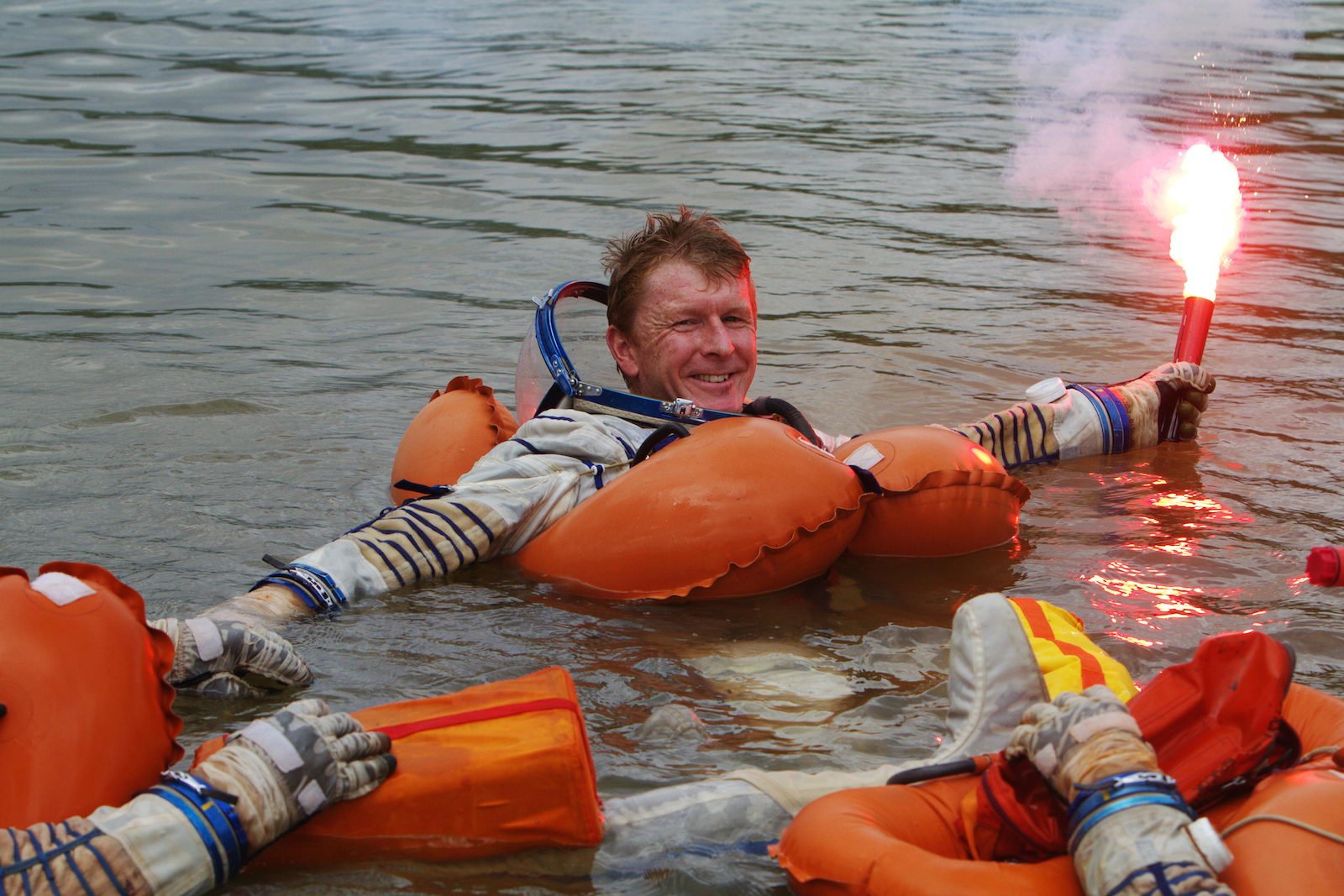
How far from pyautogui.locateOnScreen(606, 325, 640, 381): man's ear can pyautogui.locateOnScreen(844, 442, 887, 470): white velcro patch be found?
87cm

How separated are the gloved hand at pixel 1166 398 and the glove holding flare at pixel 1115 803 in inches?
129

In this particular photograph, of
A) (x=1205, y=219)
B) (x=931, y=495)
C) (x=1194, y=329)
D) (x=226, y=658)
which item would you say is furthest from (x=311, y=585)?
(x=1205, y=219)

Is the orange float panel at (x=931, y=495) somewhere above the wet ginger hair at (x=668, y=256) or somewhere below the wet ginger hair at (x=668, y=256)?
below

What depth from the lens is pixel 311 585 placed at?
4.04 m

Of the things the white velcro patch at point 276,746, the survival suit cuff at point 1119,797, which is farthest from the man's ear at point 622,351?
the survival suit cuff at point 1119,797

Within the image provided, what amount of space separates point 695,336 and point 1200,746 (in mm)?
2600

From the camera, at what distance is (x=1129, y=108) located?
48.2ft

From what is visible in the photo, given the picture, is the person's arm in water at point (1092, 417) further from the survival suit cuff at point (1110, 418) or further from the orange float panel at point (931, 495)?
the orange float panel at point (931, 495)

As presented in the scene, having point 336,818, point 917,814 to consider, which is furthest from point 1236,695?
point 336,818

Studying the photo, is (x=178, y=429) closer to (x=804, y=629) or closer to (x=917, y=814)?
(x=804, y=629)

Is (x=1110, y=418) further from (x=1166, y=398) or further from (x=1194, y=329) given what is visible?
(x=1194, y=329)

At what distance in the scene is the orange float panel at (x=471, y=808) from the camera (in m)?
2.69

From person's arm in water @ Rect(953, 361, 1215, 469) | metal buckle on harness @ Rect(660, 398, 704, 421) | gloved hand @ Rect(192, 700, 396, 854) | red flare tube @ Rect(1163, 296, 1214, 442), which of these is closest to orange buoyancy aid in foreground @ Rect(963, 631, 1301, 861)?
gloved hand @ Rect(192, 700, 396, 854)

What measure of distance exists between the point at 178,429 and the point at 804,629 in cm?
312
